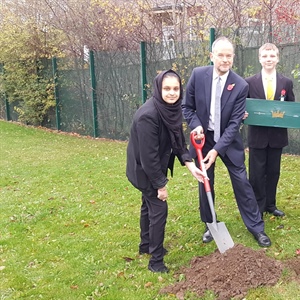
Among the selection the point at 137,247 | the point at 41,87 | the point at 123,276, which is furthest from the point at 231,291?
the point at 41,87

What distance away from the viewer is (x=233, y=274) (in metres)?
3.63

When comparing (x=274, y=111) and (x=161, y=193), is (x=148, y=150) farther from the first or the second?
(x=274, y=111)

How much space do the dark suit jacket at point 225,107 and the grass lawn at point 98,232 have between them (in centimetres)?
108

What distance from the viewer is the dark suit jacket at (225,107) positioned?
4.19 meters

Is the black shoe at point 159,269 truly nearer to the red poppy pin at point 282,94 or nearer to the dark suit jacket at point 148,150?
the dark suit jacket at point 148,150

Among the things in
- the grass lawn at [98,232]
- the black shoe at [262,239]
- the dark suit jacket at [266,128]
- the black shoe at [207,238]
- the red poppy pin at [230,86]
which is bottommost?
the grass lawn at [98,232]

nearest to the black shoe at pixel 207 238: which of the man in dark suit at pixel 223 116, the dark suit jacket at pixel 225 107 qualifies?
the man in dark suit at pixel 223 116

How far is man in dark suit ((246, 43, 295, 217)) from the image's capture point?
15.2 ft

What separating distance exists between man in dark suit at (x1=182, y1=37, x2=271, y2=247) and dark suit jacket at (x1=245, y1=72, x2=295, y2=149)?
54 cm

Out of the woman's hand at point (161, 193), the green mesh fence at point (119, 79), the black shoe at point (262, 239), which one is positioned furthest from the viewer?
the green mesh fence at point (119, 79)

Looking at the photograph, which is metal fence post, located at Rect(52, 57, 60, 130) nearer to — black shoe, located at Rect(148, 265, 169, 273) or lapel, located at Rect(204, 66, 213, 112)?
lapel, located at Rect(204, 66, 213, 112)

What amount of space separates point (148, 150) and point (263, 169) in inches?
72.6

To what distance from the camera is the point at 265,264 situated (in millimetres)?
3766

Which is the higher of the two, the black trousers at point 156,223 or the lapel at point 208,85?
the lapel at point 208,85
